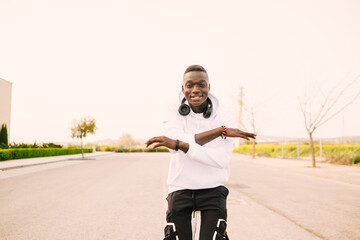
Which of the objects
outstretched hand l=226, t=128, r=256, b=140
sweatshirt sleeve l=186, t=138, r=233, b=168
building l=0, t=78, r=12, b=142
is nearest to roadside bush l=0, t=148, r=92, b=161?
building l=0, t=78, r=12, b=142

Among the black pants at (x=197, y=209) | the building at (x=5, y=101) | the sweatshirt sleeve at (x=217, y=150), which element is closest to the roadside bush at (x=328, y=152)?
the sweatshirt sleeve at (x=217, y=150)

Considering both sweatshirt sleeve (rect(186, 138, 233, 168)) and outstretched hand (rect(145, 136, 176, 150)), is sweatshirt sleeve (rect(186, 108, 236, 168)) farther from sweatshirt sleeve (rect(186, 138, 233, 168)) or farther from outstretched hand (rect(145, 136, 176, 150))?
outstretched hand (rect(145, 136, 176, 150))

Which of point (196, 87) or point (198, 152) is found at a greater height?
point (196, 87)

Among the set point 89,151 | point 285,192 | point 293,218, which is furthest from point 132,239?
point 89,151

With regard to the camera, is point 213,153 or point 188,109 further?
point 188,109

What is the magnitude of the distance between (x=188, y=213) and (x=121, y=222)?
3.50m

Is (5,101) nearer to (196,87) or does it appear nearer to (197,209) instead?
(196,87)

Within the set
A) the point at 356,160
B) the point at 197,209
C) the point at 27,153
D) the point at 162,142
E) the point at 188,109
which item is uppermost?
the point at 188,109

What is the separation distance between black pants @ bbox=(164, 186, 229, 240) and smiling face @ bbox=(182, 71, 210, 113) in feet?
2.18

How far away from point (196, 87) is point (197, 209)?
2.90ft

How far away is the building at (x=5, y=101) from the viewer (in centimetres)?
3287

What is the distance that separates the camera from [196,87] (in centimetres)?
213

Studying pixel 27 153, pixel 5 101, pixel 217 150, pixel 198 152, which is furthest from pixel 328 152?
pixel 5 101

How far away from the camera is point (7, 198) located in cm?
744
